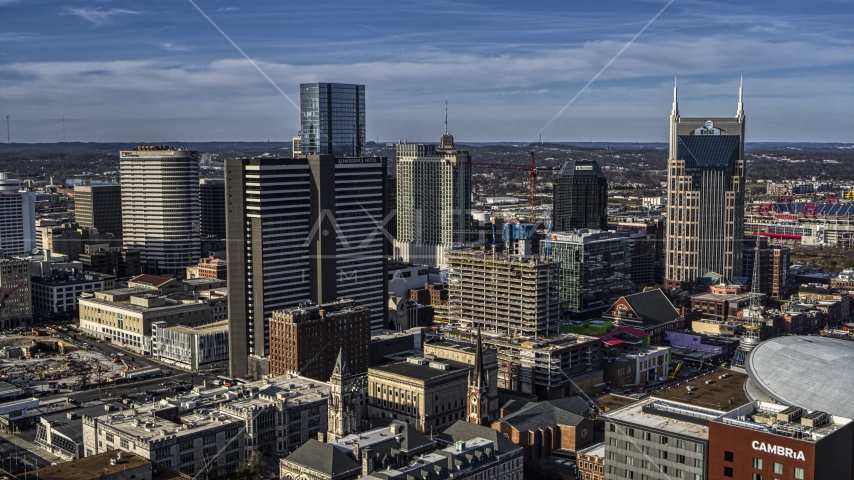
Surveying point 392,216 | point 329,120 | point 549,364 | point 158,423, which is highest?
point 329,120

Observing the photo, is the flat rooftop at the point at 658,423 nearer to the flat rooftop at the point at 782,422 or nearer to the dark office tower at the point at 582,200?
the flat rooftop at the point at 782,422

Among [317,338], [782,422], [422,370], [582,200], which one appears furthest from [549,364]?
[582,200]

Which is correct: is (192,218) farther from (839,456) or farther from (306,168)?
(839,456)

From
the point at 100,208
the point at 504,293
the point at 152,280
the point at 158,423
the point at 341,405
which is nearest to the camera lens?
the point at 158,423

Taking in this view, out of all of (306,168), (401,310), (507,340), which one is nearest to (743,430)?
(507,340)

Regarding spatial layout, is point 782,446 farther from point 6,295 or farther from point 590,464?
point 6,295

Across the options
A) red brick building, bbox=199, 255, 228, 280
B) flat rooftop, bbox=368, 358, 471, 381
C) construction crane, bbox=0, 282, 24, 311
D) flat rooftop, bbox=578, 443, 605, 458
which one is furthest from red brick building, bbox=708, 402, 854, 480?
red brick building, bbox=199, 255, 228, 280

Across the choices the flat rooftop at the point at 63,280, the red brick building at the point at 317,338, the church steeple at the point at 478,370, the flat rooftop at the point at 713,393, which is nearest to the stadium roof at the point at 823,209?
the flat rooftop at the point at 713,393

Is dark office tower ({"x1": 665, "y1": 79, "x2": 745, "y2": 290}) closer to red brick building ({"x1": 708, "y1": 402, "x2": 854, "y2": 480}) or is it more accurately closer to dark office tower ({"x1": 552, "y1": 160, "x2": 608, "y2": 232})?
dark office tower ({"x1": 552, "y1": 160, "x2": 608, "y2": 232})
